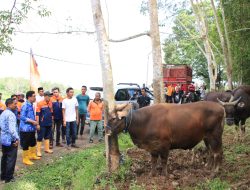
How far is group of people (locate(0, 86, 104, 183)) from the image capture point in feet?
29.6

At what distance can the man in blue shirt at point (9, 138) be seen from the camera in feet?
29.1

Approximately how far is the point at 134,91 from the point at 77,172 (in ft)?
29.1

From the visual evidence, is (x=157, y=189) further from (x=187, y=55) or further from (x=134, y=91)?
(x=187, y=55)

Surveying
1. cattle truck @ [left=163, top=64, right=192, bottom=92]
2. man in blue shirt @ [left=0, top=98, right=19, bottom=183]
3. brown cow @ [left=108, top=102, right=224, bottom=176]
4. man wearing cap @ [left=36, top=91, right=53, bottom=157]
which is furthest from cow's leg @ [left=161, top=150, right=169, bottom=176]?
cattle truck @ [left=163, top=64, right=192, bottom=92]

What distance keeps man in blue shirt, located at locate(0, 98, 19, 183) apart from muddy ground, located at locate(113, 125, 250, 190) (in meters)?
2.64

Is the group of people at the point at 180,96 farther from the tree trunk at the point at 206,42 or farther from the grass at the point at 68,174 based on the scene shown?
the grass at the point at 68,174

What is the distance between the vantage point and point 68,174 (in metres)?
9.22

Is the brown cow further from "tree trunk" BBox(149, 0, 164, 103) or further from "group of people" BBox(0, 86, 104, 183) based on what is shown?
Answer: "tree trunk" BBox(149, 0, 164, 103)

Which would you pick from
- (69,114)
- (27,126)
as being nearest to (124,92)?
(69,114)

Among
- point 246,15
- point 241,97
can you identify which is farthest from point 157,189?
point 246,15

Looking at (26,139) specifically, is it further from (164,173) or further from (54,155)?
(164,173)

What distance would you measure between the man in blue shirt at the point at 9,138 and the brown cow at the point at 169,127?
2.29 metres

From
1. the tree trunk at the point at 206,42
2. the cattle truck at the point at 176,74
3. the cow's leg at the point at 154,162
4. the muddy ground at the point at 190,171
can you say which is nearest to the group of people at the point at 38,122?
the muddy ground at the point at 190,171

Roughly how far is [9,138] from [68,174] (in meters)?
1.58
